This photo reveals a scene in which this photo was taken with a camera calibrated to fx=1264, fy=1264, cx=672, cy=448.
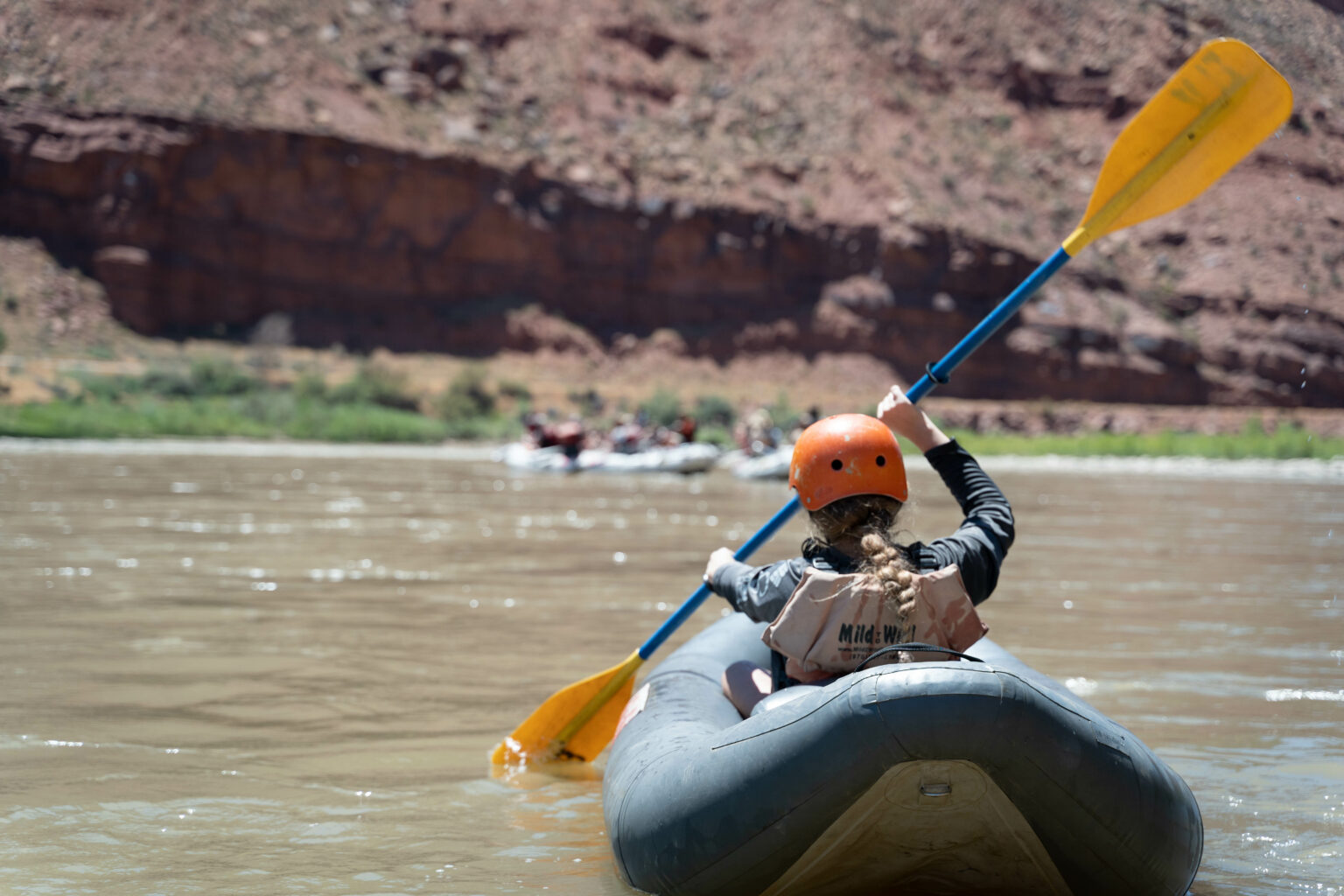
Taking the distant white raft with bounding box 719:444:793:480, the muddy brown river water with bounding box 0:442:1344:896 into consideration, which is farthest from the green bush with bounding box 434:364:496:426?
the muddy brown river water with bounding box 0:442:1344:896

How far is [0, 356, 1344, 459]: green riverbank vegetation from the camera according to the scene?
30.0 m

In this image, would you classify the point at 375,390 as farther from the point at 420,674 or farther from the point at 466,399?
the point at 420,674

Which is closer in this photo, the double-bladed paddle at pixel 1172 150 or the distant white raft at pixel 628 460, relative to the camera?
the double-bladed paddle at pixel 1172 150

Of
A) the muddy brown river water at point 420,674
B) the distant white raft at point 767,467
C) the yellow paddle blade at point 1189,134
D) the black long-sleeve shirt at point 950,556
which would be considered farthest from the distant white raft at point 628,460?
the black long-sleeve shirt at point 950,556

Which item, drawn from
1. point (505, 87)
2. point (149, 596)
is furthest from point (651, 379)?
point (149, 596)

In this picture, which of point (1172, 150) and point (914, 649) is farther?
point (1172, 150)

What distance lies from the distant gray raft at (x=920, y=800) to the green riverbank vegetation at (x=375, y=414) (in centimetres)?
2598

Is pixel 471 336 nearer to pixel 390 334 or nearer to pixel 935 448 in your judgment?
pixel 390 334

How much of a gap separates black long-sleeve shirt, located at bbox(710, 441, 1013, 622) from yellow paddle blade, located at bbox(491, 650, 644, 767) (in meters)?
1.39

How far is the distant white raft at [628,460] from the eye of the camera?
2367 cm

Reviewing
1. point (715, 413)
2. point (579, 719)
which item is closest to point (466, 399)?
point (715, 413)

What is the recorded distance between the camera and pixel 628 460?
2416cm

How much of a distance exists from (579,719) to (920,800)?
221 centimetres

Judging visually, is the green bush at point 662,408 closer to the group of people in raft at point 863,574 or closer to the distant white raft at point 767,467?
the distant white raft at point 767,467
